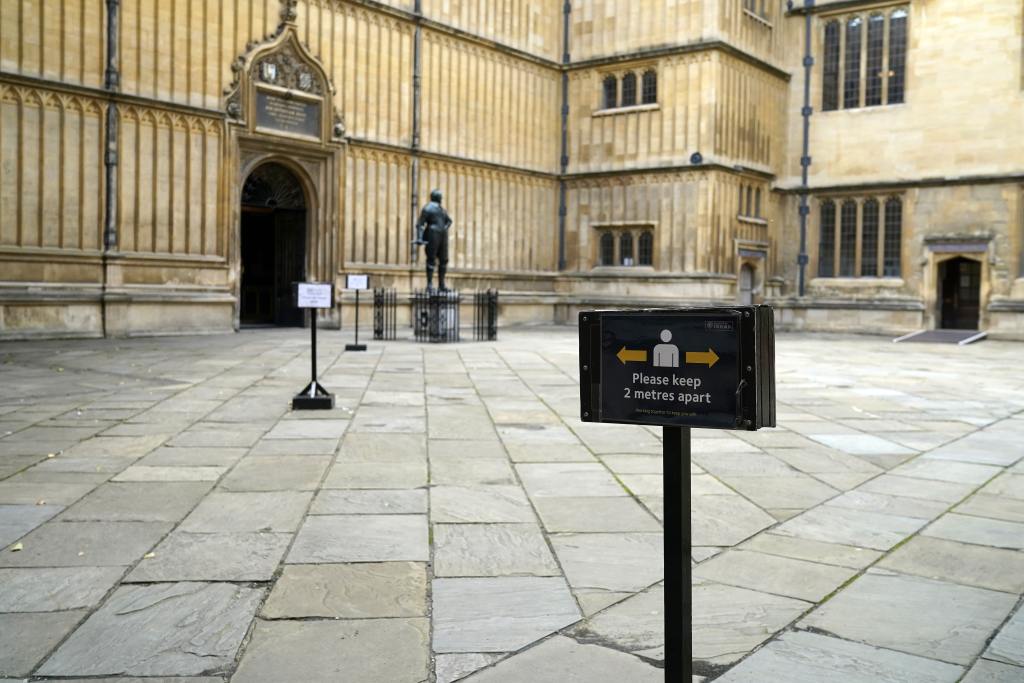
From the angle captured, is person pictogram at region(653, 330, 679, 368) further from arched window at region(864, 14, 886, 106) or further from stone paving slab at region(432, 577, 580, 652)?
arched window at region(864, 14, 886, 106)

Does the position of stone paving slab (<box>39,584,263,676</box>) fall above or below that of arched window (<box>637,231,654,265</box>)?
below

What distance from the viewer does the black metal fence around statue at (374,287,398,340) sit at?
55.9 ft

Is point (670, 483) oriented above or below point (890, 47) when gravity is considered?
below

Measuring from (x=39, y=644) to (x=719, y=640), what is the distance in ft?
7.17

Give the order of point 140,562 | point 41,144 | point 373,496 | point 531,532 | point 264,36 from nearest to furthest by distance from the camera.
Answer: point 140,562 < point 531,532 < point 373,496 < point 41,144 < point 264,36

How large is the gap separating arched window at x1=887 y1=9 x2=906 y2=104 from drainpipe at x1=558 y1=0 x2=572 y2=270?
25.8 feet

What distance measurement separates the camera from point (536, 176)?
77.3 feet

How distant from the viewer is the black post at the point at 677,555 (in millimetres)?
2225

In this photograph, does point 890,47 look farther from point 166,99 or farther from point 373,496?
point 373,496

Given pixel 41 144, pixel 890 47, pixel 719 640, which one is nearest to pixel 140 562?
pixel 719 640

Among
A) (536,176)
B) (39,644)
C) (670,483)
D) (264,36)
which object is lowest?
(39,644)

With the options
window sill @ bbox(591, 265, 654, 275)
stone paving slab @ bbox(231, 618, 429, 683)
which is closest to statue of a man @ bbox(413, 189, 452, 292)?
window sill @ bbox(591, 265, 654, 275)

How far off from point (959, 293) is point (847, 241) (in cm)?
287

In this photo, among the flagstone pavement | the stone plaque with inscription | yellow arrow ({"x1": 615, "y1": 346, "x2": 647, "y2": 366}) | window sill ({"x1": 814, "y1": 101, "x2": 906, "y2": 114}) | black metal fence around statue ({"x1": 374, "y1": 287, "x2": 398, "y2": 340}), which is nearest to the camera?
yellow arrow ({"x1": 615, "y1": 346, "x2": 647, "y2": 366})
